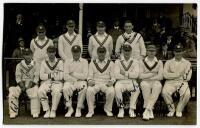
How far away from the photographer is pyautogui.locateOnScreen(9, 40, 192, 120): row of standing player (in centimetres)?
789

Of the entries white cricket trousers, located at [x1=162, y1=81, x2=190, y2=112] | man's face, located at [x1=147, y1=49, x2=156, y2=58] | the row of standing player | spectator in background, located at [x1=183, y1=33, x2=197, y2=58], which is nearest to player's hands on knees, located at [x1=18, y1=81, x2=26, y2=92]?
the row of standing player

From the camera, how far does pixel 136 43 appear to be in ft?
26.6

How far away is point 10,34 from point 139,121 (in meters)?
1.99

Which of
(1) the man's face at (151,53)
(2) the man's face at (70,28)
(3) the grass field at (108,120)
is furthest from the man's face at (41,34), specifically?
(1) the man's face at (151,53)

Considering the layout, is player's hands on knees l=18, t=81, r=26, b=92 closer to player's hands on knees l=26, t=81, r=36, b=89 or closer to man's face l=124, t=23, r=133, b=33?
player's hands on knees l=26, t=81, r=36, b=89

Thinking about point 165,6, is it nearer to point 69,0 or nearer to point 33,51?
point 69,0

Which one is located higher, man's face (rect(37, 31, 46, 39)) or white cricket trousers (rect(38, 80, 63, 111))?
man's face (rect(37, 31, 46, 39))

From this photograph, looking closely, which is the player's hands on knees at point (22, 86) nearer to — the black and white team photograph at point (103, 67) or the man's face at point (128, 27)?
the black and white team photograph at point (103, 67)

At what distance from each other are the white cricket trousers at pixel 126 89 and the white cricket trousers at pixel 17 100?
997mm

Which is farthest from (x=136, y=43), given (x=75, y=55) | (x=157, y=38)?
(x=75, y=55)

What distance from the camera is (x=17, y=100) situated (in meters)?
7.98

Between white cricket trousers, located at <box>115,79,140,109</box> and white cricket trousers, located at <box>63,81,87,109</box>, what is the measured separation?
1.34ft

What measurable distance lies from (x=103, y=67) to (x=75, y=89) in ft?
1.47

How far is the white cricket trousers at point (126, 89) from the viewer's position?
788 cm
